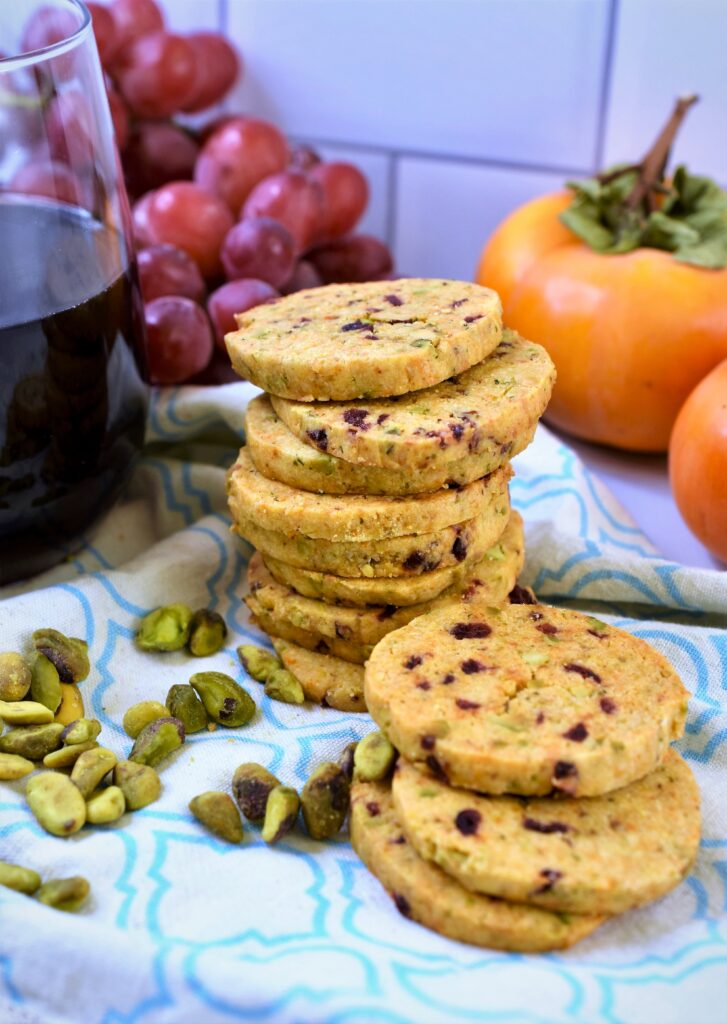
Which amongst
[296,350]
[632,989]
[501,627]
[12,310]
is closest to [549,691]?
[501,627]

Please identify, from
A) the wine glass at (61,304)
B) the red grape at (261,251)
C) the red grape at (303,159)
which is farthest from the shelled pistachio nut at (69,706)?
the red grape at (303,159)

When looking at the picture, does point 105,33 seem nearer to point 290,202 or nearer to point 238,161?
point 238,161

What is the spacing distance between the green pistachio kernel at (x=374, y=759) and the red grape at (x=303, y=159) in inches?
47.1

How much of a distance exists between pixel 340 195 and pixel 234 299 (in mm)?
430

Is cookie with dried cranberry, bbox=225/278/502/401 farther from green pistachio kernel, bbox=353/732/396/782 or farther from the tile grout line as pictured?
the tile grout line

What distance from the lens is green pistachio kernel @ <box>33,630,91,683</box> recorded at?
1.22 meters

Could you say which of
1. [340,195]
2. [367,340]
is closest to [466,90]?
[340,195]

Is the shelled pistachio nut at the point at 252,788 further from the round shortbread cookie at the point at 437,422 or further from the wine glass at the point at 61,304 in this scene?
the wine glass at the point at 61,304

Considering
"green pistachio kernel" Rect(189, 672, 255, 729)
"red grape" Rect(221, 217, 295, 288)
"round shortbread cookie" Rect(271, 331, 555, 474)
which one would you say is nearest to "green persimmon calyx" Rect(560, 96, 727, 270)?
"red grape" Rect(221, 217, 295, 288)

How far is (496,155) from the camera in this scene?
2.09 metres

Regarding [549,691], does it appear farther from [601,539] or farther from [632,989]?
[601,539]

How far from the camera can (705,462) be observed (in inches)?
56.6

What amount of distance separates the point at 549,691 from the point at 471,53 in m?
1.37

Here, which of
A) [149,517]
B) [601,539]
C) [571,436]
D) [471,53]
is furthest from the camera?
[471,53]
